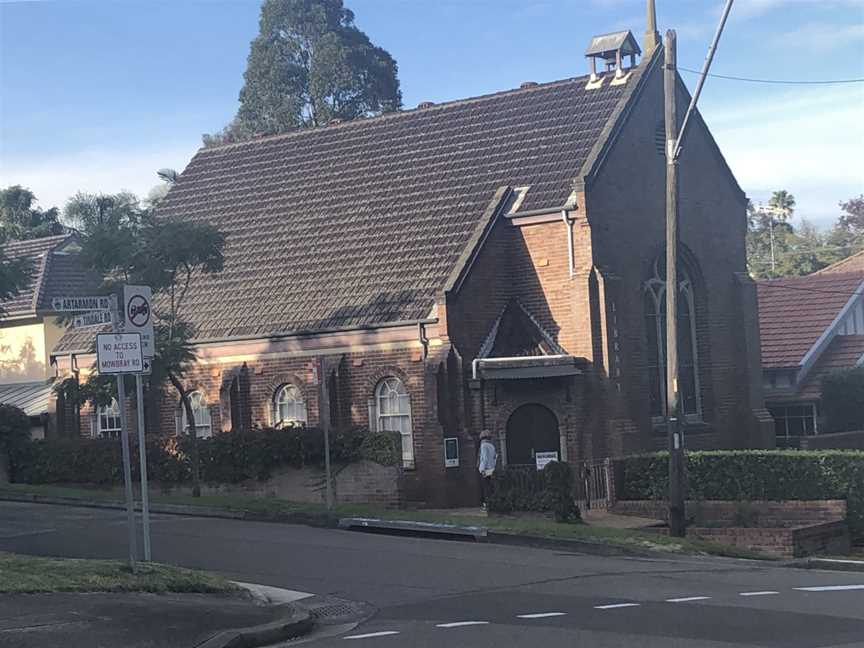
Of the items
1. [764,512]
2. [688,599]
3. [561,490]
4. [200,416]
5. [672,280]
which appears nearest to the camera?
[688,599]

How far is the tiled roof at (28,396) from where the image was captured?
121ft

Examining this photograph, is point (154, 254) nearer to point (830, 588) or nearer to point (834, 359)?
point (830, 588)

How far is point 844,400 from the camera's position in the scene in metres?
35.2

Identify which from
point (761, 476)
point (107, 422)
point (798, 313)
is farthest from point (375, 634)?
point (798, 313)

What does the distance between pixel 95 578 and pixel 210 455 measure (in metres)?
15.4

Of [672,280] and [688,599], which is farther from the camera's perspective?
[672,280]

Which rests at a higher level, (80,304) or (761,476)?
(80,304)

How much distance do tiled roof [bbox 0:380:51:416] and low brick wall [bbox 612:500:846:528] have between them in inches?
750

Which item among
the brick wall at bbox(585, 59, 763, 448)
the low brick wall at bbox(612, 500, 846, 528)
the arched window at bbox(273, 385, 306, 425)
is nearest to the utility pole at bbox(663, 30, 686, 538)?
the low brick wall at bbox(612, 500, 846, 528)

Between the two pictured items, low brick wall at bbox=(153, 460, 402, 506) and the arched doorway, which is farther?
the arched doorway

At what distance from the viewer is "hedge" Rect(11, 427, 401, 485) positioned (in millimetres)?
27984

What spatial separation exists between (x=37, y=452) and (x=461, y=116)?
46.3 feet

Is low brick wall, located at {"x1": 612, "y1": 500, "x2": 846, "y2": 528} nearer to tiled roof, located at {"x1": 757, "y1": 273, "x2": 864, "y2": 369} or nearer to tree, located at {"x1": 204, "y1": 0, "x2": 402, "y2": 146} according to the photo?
tiled roof, located at {"x1": 757, "y1": 273, "x2": 864, "y2": 369}

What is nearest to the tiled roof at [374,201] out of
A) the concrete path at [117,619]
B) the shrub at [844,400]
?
the shrub at [844,400]
